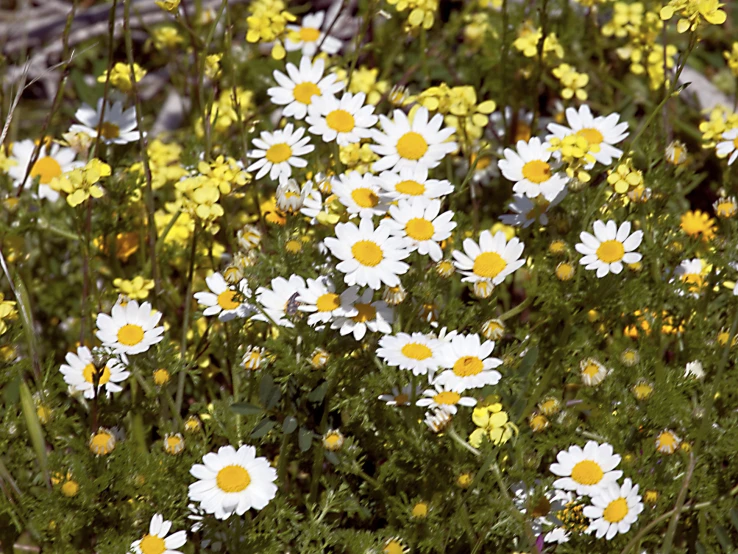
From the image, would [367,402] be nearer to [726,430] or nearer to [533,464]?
[533,464]

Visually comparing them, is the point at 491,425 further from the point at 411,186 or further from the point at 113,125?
the point at 113,125

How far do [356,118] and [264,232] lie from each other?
15.6 inches

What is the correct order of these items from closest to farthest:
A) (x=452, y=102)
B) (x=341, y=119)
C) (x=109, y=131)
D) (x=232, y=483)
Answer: (x=232, y=483) < (x=341, y=119) < (x=452, y=102) < (x=109, y=131)

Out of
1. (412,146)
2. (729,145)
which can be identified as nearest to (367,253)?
(412,146)

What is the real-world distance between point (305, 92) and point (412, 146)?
35cm

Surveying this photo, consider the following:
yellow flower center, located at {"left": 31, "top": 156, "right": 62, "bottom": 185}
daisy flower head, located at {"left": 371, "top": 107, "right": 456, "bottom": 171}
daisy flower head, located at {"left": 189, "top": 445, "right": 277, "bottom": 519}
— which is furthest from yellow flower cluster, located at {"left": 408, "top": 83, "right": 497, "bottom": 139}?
yellow flower center, located at {"left": 31, "top": 156, "right": 62, "bottom": 185}

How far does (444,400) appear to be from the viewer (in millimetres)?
1642

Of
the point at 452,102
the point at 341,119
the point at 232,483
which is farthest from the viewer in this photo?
the point at 452,102

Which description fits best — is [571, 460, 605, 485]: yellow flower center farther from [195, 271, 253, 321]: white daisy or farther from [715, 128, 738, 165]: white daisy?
[715, 128, 738, 165]: white daisy

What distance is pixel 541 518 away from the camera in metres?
1.70

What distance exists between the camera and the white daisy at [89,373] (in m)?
1.78

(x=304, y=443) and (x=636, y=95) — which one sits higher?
(x=636, y=95)

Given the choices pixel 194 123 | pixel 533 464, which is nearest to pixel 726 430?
pixel 533 464

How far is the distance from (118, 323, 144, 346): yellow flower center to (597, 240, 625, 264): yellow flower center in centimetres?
95
